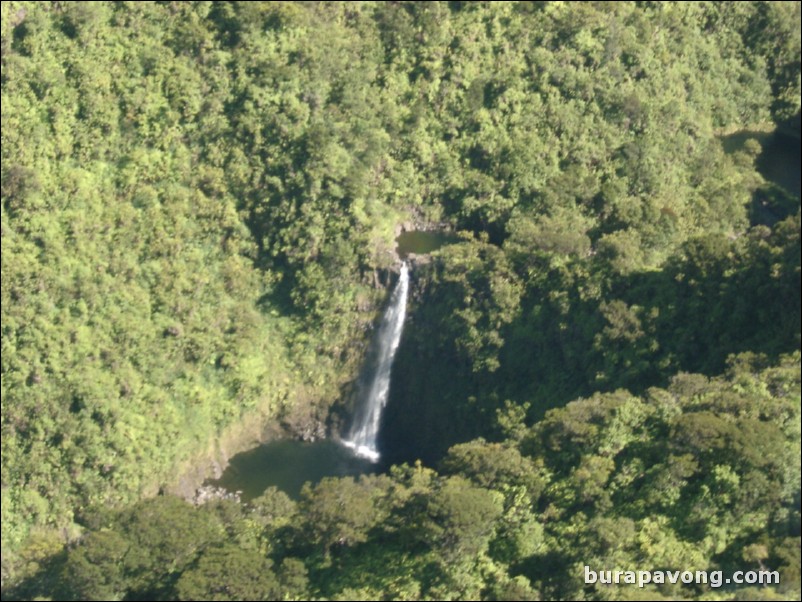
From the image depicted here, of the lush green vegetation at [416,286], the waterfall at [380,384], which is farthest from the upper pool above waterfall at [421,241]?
the waterfall at [380,384]

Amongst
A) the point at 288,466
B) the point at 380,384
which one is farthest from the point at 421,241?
the point at 288,466

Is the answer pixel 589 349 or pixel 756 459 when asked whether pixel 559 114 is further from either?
pixel 756 459

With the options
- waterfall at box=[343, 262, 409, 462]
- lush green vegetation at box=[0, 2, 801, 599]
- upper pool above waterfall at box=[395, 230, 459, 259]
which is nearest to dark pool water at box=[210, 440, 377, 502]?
waterfall at box=[343, 262, 409, 462]

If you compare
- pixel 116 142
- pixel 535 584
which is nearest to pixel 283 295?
pixel 116 142

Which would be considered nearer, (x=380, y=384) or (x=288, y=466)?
(x=288, y=466)

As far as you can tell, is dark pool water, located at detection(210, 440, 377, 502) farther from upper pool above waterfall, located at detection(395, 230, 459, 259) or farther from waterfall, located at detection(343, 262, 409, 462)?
upper pool above waterfall, located at detection(395, 230, 459, 259)

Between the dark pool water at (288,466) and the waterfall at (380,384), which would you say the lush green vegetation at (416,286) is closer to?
the waterfall at (380,384)

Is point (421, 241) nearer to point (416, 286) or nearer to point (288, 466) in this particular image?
point (416, 286)
